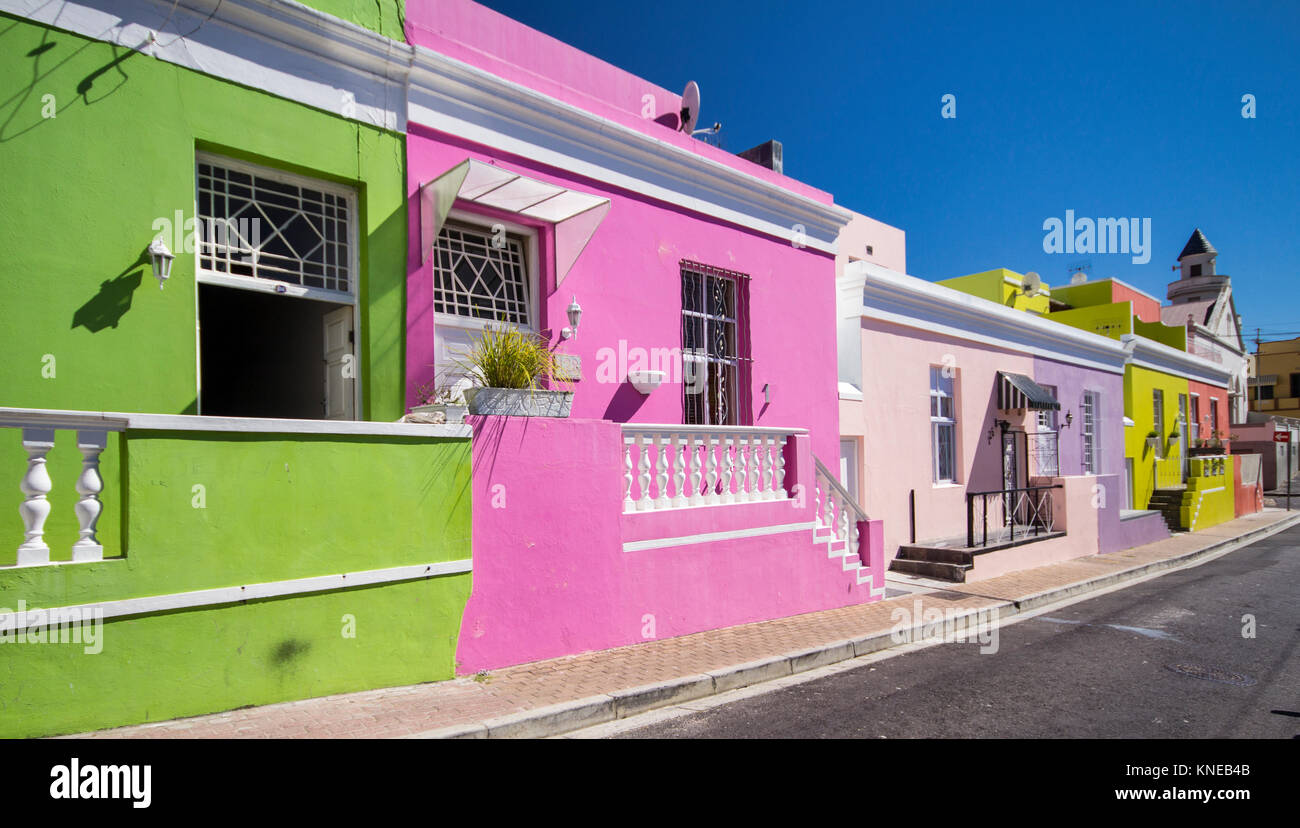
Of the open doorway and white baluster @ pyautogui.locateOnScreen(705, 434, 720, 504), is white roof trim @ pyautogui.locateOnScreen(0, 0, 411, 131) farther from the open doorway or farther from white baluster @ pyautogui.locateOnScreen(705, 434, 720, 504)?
white baluster @ pyautogui.locateOnScreen(705, 434, 720, 504)

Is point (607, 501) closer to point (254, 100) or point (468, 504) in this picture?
point (468, 504)

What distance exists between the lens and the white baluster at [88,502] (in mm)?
4375

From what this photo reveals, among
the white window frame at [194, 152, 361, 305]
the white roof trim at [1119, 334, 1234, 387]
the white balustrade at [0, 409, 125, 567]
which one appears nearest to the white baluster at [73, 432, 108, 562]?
the white balustrade at [0, 409, 125, 567]

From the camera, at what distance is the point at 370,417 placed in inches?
254

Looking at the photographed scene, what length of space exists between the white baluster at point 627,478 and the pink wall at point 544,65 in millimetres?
3906

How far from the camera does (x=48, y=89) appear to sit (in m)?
5.02

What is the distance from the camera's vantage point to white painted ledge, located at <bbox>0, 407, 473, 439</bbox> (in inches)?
166

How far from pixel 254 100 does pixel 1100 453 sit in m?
20.5

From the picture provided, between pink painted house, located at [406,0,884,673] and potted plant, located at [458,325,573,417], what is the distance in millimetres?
112

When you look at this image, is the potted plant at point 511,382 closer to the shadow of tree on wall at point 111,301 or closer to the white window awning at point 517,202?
the white window awning at point 517,202

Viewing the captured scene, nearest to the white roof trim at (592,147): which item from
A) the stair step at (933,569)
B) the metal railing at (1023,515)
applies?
the stair step at (933,569)
